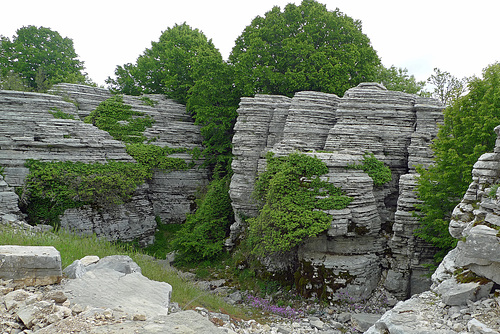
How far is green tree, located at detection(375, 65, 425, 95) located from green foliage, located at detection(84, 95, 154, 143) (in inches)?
754

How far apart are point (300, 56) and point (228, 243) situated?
12.4 meters

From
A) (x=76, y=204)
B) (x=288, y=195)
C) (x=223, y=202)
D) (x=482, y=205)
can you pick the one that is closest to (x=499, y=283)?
(x=482, y=205)

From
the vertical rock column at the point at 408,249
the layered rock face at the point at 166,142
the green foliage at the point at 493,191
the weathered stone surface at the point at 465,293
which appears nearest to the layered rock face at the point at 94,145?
the layered rock face at the point at 166,142

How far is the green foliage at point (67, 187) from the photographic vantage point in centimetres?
1578

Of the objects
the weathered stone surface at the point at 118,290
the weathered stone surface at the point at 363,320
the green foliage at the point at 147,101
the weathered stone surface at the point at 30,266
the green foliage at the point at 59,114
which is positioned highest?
the green foliage at the point at 147,101

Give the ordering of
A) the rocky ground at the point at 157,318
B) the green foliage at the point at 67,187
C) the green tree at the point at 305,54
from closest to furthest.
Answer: the rocky ground at the point at 157,318
the green foliage at the point at 67,187
the green tree at the point at 305,54

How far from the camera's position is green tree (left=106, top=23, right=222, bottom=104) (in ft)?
79.6

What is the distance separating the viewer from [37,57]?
2758 centimetres

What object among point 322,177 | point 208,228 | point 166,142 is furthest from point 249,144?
point 166,142

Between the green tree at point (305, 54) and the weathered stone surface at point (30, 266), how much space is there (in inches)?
650

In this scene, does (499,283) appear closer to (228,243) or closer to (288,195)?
(288,195)

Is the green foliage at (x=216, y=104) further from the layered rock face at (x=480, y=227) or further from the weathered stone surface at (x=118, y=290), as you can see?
the layered rock face at (x=480, y=227)

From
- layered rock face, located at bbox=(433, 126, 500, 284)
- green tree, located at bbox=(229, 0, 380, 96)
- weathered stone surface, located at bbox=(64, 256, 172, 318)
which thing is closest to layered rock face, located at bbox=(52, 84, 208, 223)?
green tree, located at bbox=(229, 0, 380, 96)

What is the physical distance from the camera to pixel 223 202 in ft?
64.1
